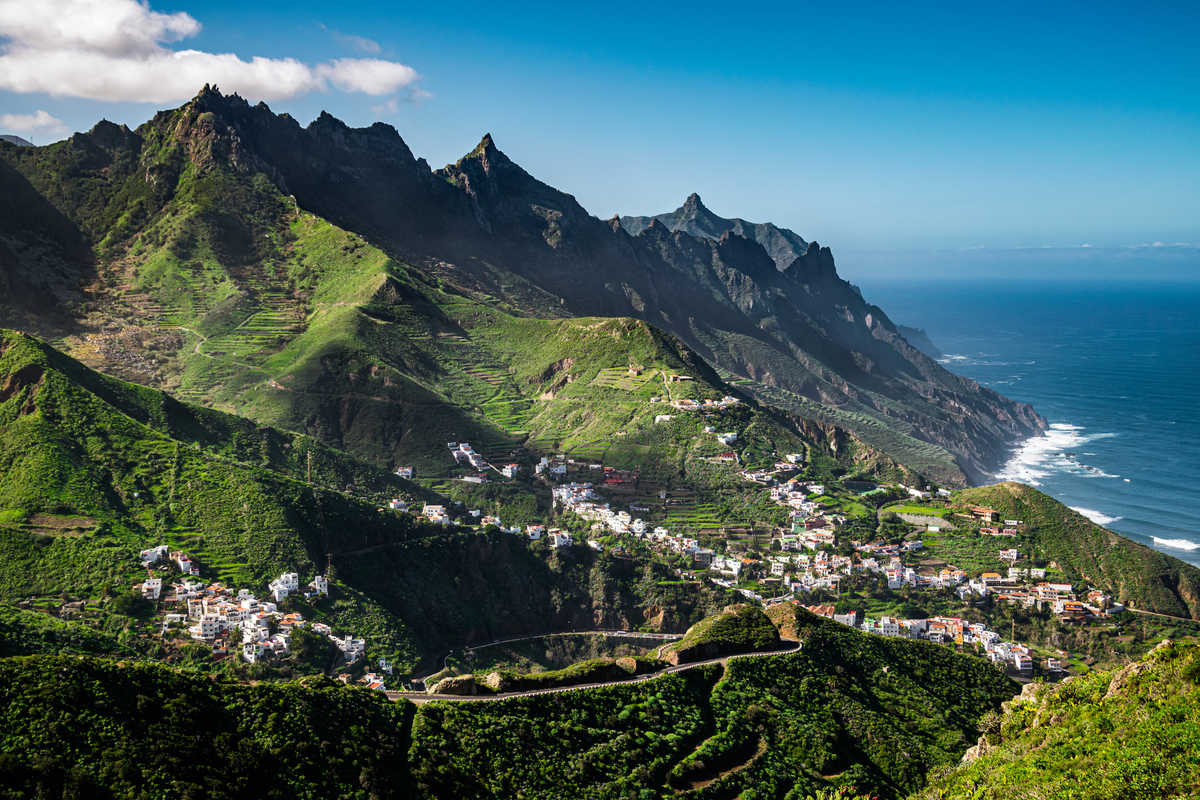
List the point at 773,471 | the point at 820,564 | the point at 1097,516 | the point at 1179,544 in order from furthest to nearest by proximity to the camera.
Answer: the point at 1097,516 → the point at 1179,544 → the point at 773,471 → the point at 820,564

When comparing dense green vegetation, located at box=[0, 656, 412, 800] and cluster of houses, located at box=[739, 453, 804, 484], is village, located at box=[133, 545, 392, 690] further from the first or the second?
cluster of houses, located at box=[739, 453, 804, 484]

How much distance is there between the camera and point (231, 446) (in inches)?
3679

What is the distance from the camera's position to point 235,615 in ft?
198

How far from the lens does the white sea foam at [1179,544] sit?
369ft

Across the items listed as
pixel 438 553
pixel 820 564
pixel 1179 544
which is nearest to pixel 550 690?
pixel 438 553

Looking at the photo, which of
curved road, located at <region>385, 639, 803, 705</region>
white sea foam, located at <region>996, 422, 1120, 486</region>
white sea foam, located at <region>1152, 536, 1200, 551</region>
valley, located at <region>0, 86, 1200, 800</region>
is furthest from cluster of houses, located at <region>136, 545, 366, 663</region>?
white sea foam, located at <region>996, 422, 1120, 486</region>

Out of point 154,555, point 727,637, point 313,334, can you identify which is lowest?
point 727,637

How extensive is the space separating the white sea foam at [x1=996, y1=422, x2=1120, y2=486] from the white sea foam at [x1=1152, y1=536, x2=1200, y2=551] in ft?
118

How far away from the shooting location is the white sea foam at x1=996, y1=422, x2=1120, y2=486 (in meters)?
158

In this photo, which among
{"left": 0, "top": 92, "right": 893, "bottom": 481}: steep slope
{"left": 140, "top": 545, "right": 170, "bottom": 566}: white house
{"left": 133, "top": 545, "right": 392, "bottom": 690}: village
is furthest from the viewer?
{"left": 0, "top": 92, "right": 893, "bottom": 481}: steep slope

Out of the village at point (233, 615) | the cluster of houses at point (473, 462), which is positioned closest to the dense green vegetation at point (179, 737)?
the village at point (233, 615)

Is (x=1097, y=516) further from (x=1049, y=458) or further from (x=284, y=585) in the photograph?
(x=284, y=585)

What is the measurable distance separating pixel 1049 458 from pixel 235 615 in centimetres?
16489

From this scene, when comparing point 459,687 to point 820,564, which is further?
point 820,564
